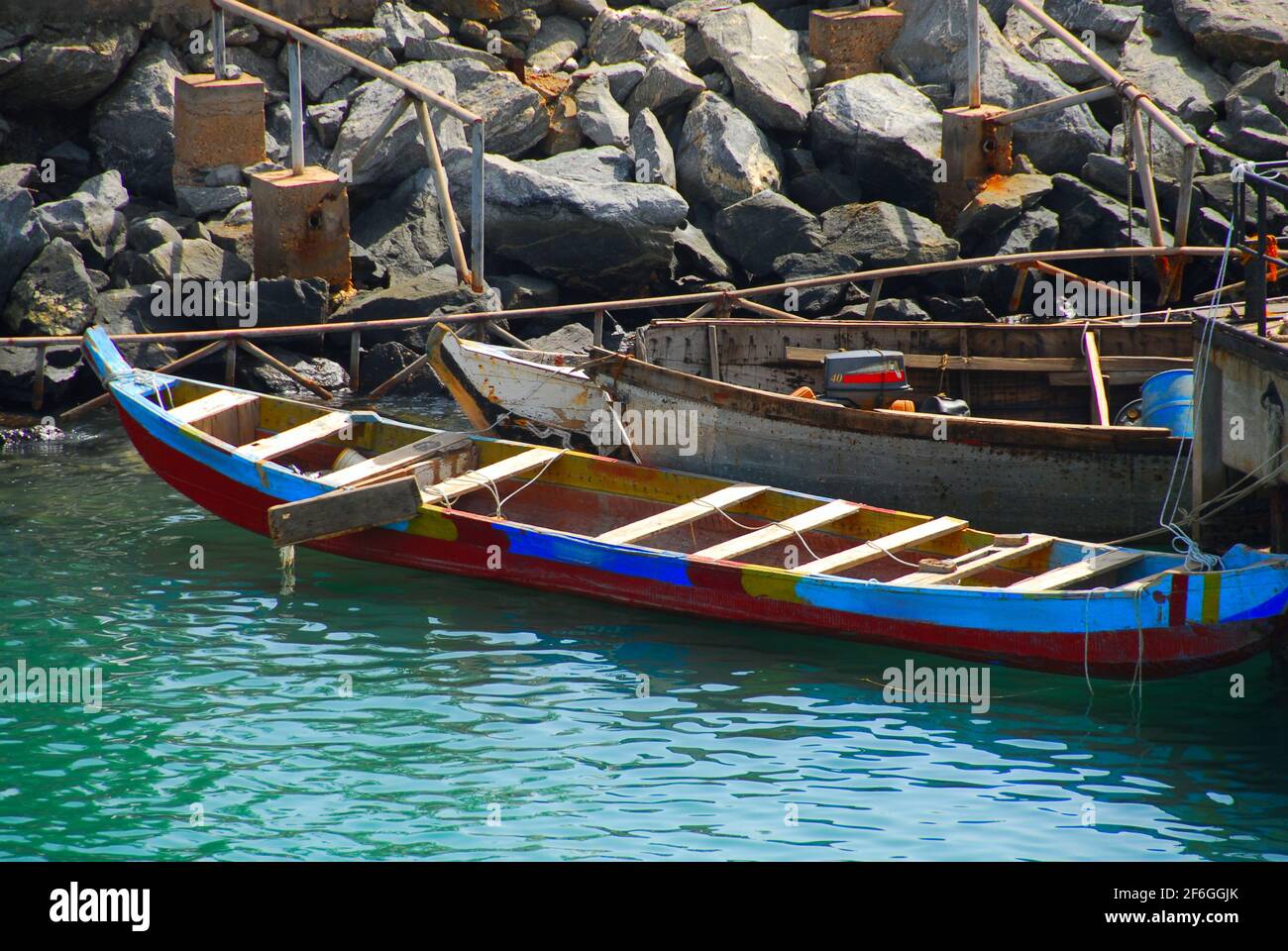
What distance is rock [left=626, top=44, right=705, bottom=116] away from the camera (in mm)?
21875

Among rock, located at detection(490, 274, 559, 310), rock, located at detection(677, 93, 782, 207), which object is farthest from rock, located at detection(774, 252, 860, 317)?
rock, located at detection(490, 274, 559, 310)

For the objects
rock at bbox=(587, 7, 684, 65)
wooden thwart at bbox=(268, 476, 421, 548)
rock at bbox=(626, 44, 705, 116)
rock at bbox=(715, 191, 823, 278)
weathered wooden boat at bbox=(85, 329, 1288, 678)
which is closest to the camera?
weathered wooden boat at bbox=(85, 329, 1288, 678)

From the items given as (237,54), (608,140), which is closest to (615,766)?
(608,140)

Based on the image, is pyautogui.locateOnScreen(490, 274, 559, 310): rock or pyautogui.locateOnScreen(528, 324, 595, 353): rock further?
pyautogui.locateOnScreen(490, 274, 559, 310): rock

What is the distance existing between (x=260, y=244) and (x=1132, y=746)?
12609 millimetres

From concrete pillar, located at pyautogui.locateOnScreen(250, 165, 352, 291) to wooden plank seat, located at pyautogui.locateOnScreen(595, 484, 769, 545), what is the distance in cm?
803

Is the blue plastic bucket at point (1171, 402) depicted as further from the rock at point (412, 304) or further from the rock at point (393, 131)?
the rock at point (393, 131)

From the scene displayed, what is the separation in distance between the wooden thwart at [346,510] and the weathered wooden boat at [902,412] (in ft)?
7.20

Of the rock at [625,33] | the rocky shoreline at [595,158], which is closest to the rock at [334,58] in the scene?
the rocky shoreline at [595,158]

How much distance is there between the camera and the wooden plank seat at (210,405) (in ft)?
42.1

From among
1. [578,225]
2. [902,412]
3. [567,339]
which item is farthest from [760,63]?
[902,412]

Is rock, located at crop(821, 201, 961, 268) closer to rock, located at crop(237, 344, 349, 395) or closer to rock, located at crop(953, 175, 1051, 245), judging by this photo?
rock, located at crop(953, 175, 1051, 245)

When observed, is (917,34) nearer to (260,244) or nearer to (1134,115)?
(1134,115)

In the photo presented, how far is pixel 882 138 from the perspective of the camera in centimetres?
2083
